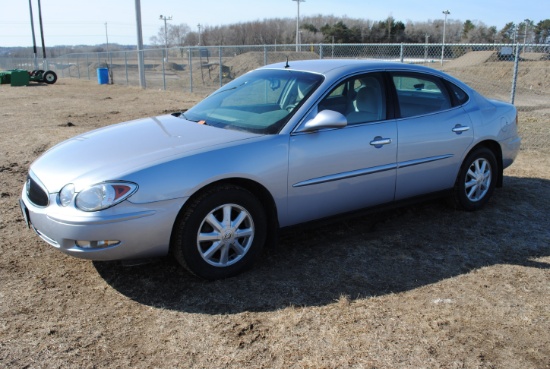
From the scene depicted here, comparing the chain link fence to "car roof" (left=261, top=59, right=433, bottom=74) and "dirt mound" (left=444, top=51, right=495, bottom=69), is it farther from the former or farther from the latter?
"car roof" (left=261, top=59, right=433, bottom=74)

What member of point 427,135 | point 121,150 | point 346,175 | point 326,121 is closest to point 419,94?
point 427,135

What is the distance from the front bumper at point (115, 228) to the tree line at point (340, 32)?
43.7 metres

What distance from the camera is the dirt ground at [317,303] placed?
290 cm

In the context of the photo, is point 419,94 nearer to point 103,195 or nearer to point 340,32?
point 103,195

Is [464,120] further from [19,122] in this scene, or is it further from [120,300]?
[19,122]

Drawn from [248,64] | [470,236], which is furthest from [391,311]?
[248,64]

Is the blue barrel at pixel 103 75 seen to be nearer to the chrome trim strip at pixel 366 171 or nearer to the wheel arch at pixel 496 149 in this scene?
the wheel arch at pixel 496 149

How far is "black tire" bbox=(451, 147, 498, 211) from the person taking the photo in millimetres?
5223

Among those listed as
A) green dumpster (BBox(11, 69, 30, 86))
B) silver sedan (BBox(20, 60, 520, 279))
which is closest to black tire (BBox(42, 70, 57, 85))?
green dumpster (BBox(11, 69, 30, 86))

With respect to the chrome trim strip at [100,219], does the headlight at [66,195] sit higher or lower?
higher

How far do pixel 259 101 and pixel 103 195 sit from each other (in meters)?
1.83

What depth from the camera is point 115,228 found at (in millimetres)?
3301

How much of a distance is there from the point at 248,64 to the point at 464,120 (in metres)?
28.4

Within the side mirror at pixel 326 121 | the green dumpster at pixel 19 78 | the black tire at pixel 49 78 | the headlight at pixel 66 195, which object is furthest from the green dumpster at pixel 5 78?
the side mirror at pixel 326 121
